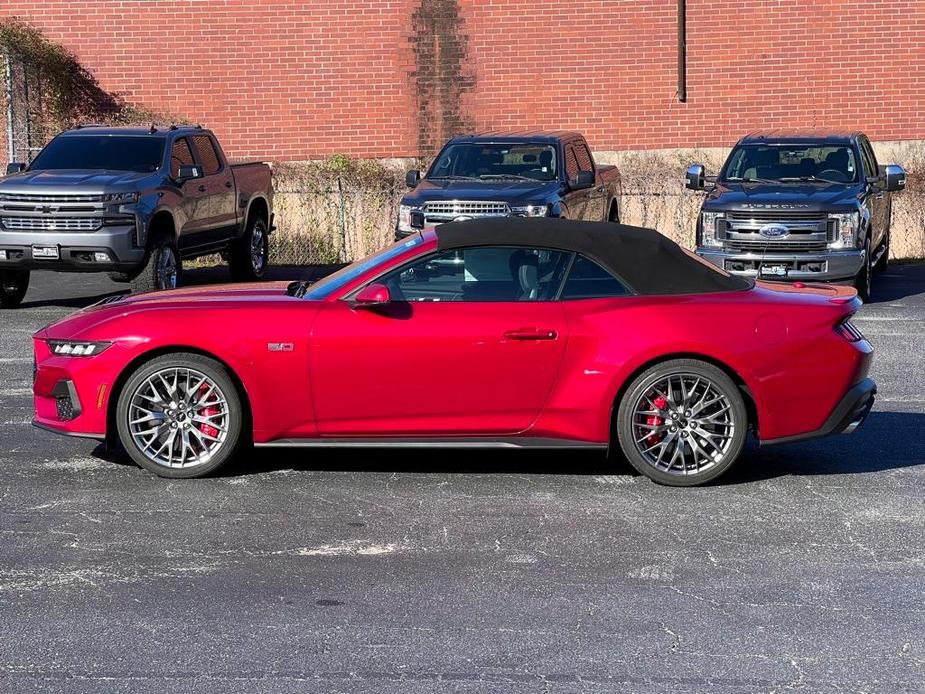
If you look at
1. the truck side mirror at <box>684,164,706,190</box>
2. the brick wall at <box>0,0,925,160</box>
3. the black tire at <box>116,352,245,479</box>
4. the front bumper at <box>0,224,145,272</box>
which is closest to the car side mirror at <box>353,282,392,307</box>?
the black tire at <box>116,352,245,479</box>

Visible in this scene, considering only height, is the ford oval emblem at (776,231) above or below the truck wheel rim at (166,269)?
above

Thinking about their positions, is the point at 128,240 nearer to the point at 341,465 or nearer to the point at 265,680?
the point at 341,465

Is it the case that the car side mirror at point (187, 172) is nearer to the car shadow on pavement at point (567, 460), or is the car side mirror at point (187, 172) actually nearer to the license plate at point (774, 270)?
the license plate at point (774, 270)

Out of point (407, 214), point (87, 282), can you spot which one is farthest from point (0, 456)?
point (87, 282)

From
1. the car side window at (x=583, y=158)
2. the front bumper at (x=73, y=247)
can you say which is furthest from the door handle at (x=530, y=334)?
the car side window at (x=583, y=158)

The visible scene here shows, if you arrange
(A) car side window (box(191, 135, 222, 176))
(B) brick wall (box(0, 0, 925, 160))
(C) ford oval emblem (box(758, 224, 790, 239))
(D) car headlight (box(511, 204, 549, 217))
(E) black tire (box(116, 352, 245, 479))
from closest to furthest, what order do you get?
1. (E) black tire (box(116, 352, 245, 479))
2. (C) ford oval emblem (box(758, 224, 790, 239))
3. (D) car headlight (box(511, 204, 549, 217))
4. (A) car side window (box(191, 135, 222, 176))
5. (B) brick wall (box(0, 0, 925, 160))

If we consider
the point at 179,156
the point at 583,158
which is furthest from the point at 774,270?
the point at 179,156

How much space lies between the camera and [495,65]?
2652 centimetres

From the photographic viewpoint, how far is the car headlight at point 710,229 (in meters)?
16.8

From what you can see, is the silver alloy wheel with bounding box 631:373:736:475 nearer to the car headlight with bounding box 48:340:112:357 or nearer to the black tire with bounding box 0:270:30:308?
the car headlight with bounding box 48:340:112:357

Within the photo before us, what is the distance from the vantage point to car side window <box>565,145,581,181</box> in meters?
18.5

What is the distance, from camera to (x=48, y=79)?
26.3 m

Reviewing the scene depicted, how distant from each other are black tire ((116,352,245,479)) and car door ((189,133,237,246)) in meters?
9.34

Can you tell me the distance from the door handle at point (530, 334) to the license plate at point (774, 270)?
8.96 metres
